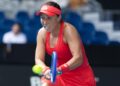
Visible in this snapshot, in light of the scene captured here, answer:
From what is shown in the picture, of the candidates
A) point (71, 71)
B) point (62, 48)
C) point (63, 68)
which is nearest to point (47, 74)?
point (63, 68)

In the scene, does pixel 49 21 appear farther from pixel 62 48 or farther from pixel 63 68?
pixel 63 68

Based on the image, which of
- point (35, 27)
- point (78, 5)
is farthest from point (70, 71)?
point (78, 5)

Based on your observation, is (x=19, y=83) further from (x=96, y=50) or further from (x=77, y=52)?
(x=77, y=52)

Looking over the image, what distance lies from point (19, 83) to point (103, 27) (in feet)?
13.1

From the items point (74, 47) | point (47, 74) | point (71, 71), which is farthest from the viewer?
point (71, 71)

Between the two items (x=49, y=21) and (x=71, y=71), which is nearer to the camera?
(x=49, y=21)

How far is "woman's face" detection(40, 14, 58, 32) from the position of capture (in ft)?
14.8

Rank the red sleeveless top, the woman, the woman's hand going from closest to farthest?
1. the woman's hand
2. the woman
3. the red sleeveless top

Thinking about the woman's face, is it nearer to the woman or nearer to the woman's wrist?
the woman

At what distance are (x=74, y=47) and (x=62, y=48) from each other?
137 mm

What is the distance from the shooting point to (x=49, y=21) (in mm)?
4531

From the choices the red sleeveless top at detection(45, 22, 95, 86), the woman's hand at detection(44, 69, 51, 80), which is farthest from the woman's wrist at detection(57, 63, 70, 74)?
the red sleeveless top at detection(45, 22, 95, 86)

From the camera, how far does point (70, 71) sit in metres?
4.86

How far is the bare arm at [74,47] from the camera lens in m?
4.59
